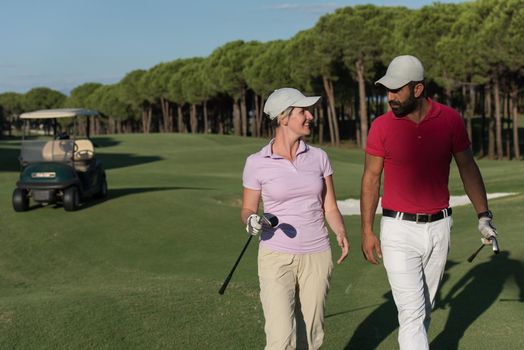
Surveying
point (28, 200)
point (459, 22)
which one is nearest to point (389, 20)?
point (459, 22)

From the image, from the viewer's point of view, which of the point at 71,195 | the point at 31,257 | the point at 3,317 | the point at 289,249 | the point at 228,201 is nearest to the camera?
the point at 289,249

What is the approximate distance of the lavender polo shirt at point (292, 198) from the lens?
496cm

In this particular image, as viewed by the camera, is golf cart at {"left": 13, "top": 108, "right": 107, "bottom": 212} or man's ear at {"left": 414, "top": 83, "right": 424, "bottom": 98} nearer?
man's ear at {"left": 414, "top": 83, "right": 424, "bottom": 98}

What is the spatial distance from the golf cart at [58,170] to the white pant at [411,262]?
12.1 meters

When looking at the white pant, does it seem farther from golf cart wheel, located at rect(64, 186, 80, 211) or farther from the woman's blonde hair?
golf cart wheel, located at rect(64, 186, 80, 211)

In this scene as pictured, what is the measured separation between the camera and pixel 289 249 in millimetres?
4938

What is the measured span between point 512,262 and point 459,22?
39367 mm

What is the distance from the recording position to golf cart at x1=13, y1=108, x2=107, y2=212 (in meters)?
16.2

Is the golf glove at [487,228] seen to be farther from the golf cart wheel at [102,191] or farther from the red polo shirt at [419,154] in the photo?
the golf cart wheel at [102,191]

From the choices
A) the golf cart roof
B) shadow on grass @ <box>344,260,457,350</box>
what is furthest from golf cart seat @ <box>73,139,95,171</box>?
shadow on grass @ <box>344,260,457,350</box>

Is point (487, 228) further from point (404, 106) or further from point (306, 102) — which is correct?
point (306, 102)

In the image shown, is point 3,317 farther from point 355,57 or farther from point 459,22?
point 355,57

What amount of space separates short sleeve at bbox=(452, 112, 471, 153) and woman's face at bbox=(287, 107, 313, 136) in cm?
103

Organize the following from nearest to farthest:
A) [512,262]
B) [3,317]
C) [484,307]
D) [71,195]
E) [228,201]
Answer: [3,317] → [484,307] → [512,262] → [71,195] → [228,201]
